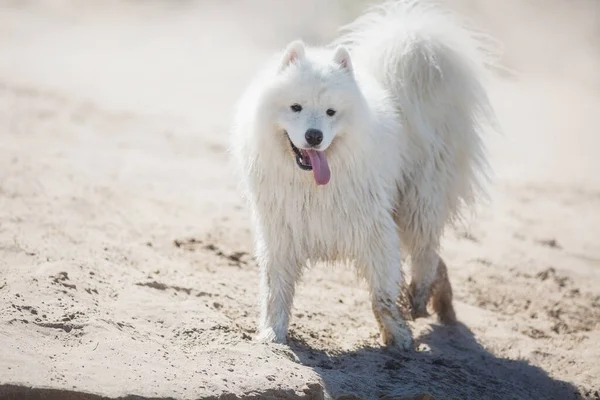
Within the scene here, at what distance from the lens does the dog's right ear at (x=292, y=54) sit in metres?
5.33

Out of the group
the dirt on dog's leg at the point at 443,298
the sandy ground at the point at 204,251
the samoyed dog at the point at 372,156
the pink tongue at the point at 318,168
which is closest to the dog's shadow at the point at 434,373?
the sandy ground at the point at 204,251

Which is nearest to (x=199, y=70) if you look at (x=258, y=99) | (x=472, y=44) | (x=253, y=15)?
(x=253, y=15)

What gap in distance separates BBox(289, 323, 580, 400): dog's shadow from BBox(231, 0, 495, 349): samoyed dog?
0.27 m

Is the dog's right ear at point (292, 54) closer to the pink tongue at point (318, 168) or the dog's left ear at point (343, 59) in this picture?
the dog's left ear at point (343, 59)

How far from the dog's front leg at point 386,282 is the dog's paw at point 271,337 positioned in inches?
26.8

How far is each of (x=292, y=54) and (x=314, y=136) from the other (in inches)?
25.5

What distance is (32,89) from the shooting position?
1188 cm

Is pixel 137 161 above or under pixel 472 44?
under

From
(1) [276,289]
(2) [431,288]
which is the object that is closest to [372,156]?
(1) [276,289]

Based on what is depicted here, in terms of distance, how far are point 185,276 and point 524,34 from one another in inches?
496

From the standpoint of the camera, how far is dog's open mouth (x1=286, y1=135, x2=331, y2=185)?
523cm

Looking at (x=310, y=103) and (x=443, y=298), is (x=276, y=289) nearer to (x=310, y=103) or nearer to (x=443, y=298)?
(x=310, y=103)

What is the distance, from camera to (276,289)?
18.2 feet

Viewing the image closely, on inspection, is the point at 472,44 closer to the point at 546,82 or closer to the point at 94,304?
the point at 94,304
